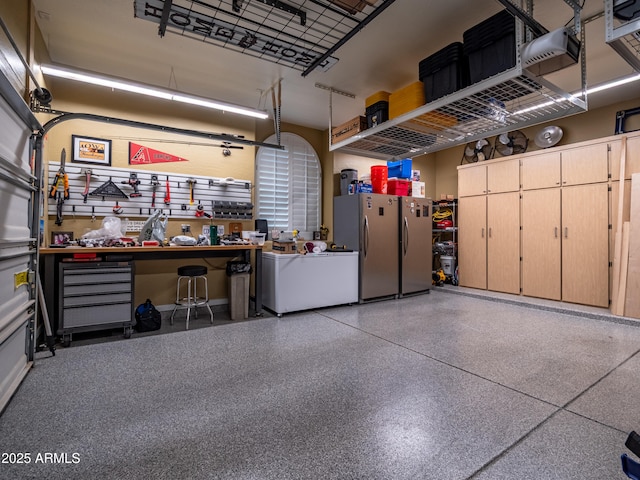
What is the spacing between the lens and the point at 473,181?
6.13m

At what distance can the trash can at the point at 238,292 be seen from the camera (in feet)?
13.8

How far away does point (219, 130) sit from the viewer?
16.3 feet

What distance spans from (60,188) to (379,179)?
14.9 ft

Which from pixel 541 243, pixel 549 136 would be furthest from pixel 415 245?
pixel 549 136

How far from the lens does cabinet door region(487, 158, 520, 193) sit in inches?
217

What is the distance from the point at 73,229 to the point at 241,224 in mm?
2178

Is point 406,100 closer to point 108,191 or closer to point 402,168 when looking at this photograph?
point 402,168

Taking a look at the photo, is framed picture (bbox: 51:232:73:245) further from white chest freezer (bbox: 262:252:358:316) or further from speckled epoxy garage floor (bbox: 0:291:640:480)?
white chest freezer (bbox: 262:252:358:316)

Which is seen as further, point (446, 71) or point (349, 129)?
point (349, 129)

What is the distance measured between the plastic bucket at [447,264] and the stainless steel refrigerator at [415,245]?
846 millimetres

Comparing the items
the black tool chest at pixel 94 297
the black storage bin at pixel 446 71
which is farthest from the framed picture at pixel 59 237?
the black storage bin at pixel 446 71

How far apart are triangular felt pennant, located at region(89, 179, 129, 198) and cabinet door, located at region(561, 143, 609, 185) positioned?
259 inches

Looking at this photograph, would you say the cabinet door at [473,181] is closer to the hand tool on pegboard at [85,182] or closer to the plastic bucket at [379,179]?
the plastic bucket at [379,179]

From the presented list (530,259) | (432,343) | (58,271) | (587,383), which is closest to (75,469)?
(58,271)
